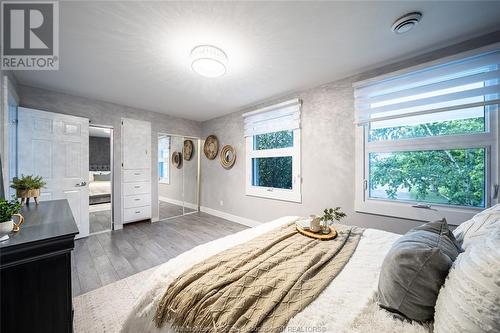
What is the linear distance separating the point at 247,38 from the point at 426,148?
7.54 feet

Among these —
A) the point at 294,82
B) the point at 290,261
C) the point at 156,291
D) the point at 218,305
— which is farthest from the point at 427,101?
the point at 156,291

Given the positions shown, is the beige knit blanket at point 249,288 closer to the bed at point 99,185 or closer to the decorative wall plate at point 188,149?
the decorative wall plate at point 188,149

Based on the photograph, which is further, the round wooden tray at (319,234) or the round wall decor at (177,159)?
the round wall decor at (177,159)

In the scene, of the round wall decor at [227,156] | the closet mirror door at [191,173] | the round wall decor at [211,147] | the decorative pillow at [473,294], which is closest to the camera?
the decorative pillow at [473,294]

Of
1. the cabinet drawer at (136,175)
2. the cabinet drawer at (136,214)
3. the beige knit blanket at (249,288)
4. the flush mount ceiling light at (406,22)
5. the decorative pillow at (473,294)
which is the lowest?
the cabinet drawer at (136,214)

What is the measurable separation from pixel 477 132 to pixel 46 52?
15.4ft

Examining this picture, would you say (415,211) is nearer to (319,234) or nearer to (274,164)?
(319,234)

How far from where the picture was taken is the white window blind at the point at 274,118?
3157 mm

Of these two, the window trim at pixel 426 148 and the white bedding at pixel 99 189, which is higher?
the window trim at pixel 426 148

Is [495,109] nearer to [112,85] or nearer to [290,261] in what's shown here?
[290,261]

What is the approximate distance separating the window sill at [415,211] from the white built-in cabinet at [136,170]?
4.08 metres

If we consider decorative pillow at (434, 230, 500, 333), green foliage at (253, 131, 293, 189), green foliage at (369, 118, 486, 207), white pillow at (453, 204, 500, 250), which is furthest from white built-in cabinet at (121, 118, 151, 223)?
white pillow at (453, 204, 500, 250)

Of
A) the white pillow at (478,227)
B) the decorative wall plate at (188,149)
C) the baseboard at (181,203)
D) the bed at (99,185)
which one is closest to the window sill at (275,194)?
the baseboard at (181,203)

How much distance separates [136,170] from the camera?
3.92m
